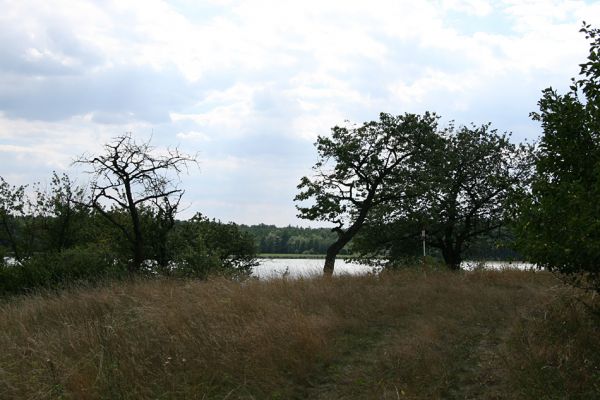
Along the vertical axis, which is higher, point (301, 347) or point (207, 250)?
point (207, 250)

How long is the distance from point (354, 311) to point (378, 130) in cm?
1806

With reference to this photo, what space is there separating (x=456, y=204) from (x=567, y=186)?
871 inches

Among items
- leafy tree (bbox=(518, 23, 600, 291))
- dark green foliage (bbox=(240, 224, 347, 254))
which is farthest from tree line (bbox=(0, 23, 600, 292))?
dark green foliage (bbox=(240, 224, 347, 254))

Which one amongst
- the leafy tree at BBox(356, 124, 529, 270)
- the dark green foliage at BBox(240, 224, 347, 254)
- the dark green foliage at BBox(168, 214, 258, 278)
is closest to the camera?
the dark green foliage at BBox(168, 214, 258, 278)

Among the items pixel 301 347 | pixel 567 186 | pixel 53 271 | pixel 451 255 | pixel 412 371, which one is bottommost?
pixel 412 371

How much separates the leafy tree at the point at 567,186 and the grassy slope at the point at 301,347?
125cm

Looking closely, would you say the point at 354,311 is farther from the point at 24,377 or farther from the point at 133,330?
the point at 24,377

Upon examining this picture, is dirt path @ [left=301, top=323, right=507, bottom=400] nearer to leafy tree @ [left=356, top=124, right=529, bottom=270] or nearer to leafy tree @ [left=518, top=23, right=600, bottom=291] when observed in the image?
leafy tree @ [left=518, top=23, right=600, bottom=291]

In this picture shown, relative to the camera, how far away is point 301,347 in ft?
22.6

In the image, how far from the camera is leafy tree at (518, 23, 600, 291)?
18.0 feet

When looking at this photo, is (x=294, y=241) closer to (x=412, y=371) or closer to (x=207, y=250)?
(x=207, y=250)

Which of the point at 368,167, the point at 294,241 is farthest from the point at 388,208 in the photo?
the point at 294,241

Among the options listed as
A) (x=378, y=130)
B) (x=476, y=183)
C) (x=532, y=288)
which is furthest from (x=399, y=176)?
(x=532, y=288)

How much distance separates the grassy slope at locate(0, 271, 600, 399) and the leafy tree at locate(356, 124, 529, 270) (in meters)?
16.6
